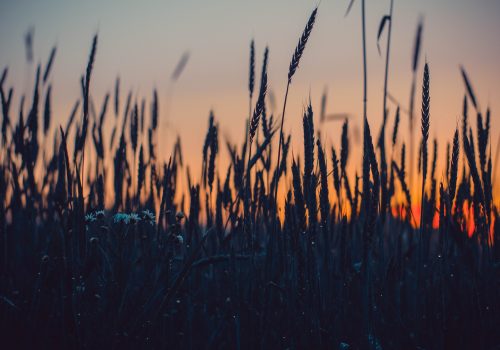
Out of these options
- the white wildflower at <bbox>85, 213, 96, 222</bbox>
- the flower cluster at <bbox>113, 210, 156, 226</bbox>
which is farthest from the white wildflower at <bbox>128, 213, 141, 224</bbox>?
the white wildflower at <bbox>85, 213, 96, 222</bbox>

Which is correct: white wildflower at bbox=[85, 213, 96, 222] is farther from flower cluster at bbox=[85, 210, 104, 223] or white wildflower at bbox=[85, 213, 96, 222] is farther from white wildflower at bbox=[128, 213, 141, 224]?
white wildflower at bbox=[128, 213, 141, 224]

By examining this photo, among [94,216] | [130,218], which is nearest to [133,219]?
[130,218]

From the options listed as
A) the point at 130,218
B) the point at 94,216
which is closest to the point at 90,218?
the point at 94,216

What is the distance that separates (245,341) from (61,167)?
1068 mm

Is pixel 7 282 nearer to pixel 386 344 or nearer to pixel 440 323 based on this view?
pixel 386 344

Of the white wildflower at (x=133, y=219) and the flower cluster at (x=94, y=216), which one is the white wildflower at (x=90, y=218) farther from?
the white wildflower at (x=133, y=219)

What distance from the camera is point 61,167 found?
2002mm

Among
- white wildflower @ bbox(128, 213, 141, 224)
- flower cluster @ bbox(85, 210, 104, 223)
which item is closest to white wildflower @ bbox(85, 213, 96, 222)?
flower cluster @ bbox(85, 210, 104, 223)

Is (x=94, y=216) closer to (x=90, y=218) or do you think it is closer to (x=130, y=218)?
(x=90, y=218)

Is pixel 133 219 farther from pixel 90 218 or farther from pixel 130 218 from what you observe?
pixel 90 218

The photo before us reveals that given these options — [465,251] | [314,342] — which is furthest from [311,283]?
[465,251]

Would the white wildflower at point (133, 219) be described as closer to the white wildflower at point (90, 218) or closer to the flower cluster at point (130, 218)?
the flower cluster at point (130, 218)

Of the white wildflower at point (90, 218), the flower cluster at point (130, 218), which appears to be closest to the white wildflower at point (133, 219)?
→ the flower cluster at point (130, 218)

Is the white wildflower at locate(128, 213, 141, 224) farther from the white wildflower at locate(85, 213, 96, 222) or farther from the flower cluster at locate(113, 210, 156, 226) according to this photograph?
the white wildflower at locate(85, 213, 96, 222)
